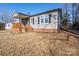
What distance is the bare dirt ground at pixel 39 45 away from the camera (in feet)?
10.8

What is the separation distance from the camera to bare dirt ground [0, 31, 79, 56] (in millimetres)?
3289

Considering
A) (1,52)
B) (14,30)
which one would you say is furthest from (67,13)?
(1,52)

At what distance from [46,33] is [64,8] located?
0.47m

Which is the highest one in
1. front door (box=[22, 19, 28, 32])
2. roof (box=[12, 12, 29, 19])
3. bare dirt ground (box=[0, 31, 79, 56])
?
roof (box=[12, 12, 29, 19])

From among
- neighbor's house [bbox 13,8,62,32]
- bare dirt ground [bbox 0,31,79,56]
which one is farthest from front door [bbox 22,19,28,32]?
bare dirt ground [bbox 0,31,79,56]

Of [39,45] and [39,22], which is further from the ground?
[39,22]

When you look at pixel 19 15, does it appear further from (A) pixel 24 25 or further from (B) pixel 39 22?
(B) pixel 39 22

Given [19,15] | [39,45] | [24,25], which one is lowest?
[39,45]

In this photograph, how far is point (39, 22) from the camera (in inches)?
132

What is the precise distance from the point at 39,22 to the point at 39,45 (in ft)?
1.17

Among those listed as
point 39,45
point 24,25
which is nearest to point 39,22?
point 24,25

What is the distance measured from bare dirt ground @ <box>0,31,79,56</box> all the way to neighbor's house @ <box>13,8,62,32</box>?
96 millimetres

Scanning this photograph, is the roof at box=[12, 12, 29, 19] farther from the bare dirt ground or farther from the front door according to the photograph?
the bare dirt ground

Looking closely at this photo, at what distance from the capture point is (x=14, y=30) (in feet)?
11.0
